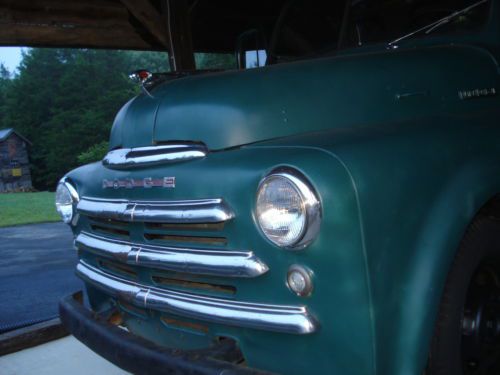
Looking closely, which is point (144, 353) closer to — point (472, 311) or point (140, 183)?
point (140, 183)

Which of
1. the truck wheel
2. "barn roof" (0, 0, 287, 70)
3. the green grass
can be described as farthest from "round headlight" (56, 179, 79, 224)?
the green grass

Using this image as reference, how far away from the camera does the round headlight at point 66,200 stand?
270 cm

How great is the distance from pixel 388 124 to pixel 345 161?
0.46m

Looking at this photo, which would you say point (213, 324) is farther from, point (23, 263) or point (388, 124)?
point (23, 263)

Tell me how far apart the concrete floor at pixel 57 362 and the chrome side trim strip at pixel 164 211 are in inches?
45.2

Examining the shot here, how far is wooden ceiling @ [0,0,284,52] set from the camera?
18.3 ft

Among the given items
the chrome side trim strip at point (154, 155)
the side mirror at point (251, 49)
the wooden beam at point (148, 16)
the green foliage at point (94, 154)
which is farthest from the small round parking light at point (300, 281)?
the green foliage at point (94, 154)

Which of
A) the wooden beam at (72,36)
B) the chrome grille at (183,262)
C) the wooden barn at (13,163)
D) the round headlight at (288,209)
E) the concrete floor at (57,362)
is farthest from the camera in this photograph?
the wooden barn at (13,163)

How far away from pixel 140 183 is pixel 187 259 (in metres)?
0.42

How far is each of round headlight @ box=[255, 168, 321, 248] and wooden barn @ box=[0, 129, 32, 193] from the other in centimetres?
1831

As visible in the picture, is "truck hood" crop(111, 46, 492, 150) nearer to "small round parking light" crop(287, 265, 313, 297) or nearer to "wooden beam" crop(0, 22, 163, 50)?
"small round parking light" crop(287, 265, 313, 297)

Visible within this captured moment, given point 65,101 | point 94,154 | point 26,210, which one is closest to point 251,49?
point 26,210

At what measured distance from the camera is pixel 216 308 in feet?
5.99

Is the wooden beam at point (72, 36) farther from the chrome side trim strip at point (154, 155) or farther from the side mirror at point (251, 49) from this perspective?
the chrome side trim strip at point (154, 155)
